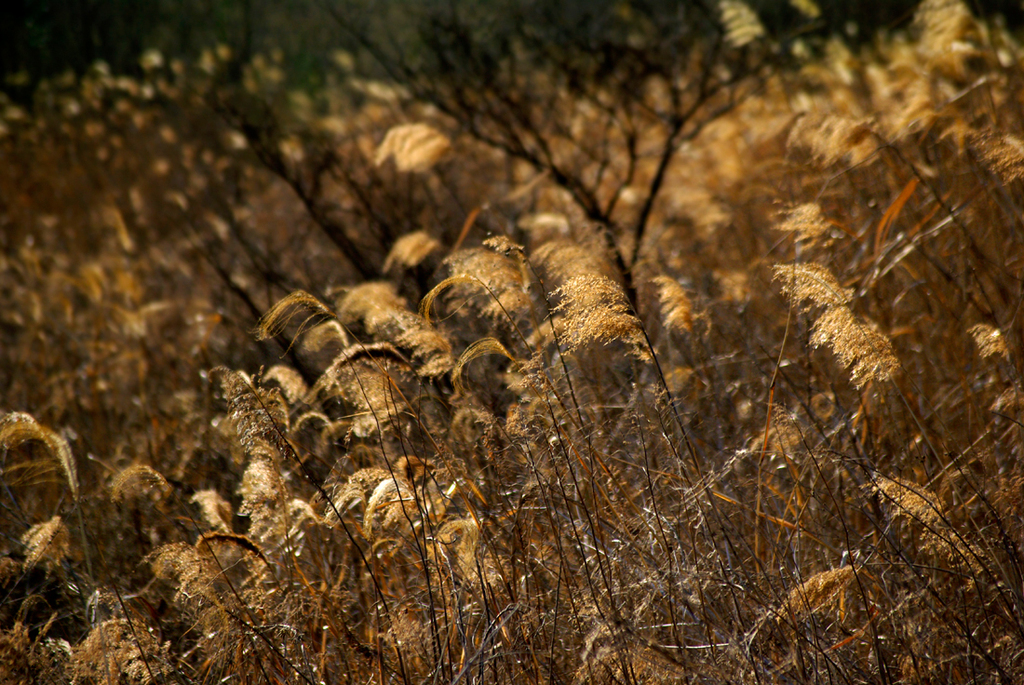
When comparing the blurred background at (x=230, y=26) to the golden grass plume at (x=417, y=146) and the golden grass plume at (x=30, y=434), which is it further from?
the golden grass plume at (x=30, y=434)

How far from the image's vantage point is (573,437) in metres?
1.92

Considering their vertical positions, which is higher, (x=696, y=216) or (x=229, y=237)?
(x=229, y=237)

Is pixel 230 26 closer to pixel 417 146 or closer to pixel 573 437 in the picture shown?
pixel 417 146

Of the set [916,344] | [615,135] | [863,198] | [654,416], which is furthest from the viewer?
[615,135]

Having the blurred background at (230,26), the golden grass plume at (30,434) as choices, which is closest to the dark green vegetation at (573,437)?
the golden grass plume at (30,434)

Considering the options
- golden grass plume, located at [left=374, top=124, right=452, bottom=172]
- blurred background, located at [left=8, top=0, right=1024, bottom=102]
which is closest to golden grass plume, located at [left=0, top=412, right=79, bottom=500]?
golden grass plume, located at [left=374, top=124, right=452, bottom=172]

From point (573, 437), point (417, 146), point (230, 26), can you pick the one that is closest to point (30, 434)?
point (573, 437)

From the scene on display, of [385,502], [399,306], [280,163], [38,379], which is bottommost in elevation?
[385,502]

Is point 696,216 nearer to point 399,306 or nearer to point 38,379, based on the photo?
point 399,306

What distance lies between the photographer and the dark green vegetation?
1567 millimetres

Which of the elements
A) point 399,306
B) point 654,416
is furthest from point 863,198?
point 399,306

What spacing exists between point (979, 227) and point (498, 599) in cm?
224

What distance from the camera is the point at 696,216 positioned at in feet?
14.5

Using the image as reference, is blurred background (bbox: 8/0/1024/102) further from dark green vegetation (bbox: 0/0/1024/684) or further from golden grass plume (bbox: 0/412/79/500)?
golden grass plume (bbox: 0/412/79/500)
